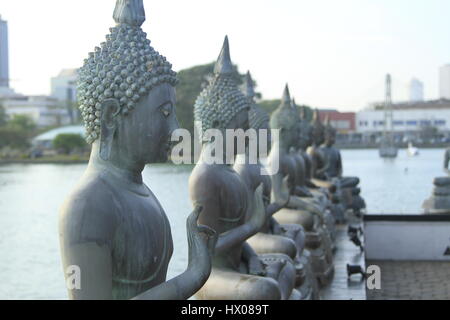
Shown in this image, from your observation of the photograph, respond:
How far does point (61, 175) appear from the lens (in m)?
19.8

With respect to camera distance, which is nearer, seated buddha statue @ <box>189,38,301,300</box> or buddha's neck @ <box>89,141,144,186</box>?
buddha's neck @ <box>89,141,144,186</box>

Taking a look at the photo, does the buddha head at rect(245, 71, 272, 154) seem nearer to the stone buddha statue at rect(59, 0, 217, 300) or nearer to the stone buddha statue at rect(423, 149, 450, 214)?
the stone buddha statue at rect(59, 0, 217, 300)

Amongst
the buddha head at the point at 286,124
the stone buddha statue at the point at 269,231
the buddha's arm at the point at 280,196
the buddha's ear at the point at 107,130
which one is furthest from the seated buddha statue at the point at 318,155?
the buddha's ear at the point at 107,130

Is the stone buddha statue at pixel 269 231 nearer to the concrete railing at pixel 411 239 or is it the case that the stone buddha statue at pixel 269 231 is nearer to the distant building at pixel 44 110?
the concrete railing at pixel 411 239

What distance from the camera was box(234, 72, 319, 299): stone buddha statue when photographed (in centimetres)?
611

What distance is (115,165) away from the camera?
10.5ft

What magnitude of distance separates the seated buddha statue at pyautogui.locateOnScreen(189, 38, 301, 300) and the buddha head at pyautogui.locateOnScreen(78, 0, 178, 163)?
1809mm

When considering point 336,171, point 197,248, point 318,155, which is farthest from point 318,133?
point 197,248

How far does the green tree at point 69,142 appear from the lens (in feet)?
98.1

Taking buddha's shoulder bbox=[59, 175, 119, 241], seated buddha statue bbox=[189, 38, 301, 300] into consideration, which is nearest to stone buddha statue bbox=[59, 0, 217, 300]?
buddha's shoulder bbox=[59, 175, 119, 241]
